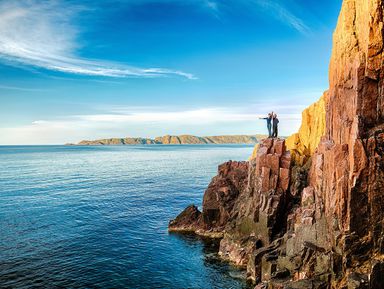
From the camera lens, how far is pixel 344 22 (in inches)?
1614

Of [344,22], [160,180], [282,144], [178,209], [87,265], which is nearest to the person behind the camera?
[344,22]

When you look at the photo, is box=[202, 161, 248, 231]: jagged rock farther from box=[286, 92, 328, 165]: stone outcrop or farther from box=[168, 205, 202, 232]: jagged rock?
box=[286, 92, 328, 165]: stone outcrop

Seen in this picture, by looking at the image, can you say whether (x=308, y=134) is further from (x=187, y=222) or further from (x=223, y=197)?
(x=187, y=222)

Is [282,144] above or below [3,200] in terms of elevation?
above

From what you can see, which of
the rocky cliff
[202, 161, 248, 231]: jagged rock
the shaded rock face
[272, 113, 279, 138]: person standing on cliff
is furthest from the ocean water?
[272, 113, 279, 138]: person standing on cliff

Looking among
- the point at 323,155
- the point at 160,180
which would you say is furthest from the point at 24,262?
the point at 160,180

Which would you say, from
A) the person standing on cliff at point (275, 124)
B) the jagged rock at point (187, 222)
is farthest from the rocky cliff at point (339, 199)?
the jagged rock at point (187, 222)

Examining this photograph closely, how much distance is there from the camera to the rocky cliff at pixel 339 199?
34.1m

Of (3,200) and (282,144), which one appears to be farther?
(3,200)

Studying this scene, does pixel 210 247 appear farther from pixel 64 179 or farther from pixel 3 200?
pixel 64 179

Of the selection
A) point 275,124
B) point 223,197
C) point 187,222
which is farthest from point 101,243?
point 275,124

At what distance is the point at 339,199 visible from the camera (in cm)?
3584

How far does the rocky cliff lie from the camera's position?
34.1 meters

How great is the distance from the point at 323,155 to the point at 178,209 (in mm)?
42573
